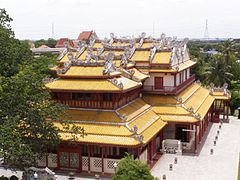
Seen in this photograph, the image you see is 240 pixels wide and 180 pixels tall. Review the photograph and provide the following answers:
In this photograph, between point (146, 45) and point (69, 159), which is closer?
point (69, 159)

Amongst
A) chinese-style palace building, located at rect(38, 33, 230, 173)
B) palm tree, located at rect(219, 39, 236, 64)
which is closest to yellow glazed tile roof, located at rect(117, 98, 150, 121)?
chinese-style palace building, located at rect(38, 33, 230, 173)

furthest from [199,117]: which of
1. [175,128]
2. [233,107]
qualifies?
[233,107]

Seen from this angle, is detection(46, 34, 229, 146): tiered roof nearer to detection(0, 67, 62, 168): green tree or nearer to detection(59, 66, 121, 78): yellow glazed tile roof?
detection(59, 66, 121, 78): yellow glazed tile roof

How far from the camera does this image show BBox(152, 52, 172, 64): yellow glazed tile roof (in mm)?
37438

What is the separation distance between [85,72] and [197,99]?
51.5 ft

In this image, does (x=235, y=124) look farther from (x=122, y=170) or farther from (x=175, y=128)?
(x=122, y=170)

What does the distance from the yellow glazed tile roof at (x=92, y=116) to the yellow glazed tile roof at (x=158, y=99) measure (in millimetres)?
8674

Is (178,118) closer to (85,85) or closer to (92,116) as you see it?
(92,116)

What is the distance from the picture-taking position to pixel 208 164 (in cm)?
3086

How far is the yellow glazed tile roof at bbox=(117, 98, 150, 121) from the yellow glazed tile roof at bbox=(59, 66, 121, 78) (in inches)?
Result: 114

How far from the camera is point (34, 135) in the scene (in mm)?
25359

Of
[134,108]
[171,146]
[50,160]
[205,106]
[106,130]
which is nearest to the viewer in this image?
[106,130]

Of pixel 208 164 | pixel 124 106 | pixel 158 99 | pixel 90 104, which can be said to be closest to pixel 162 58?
pixel 158 99

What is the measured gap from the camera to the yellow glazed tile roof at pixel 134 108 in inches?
1166
